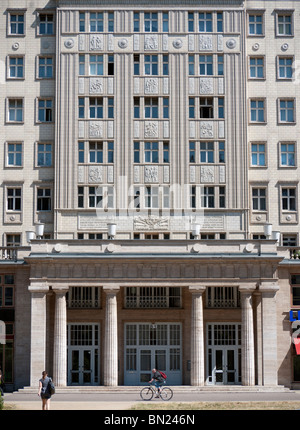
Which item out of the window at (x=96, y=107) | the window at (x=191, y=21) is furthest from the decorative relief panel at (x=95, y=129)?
the window at (x=191, y=21)

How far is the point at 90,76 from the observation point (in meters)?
59.7

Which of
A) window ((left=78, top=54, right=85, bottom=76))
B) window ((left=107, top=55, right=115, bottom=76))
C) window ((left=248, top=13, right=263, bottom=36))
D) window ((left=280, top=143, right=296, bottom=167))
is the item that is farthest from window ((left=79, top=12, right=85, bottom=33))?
window ((left=280, top=143, right=296, bottom=167))

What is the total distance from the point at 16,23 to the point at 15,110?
725 centimetres

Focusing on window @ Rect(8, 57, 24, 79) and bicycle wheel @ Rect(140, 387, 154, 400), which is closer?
bicycle wheel @ Rect(140, 387, 154, 400)

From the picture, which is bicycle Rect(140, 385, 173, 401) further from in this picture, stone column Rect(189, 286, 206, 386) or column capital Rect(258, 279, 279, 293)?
column capital Rect(258, 279, 279, 293)

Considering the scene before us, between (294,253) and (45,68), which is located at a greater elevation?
(45,68)

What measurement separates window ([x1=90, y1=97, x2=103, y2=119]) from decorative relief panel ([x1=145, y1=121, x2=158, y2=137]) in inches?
149

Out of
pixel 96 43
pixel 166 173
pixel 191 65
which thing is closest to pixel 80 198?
pixel 166 173

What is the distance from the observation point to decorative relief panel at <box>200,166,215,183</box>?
58.9 meters

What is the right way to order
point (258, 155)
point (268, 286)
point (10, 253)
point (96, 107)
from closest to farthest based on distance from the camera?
point (268, 286)
point (10, 253)
point (96, 107)
point (258, 155)

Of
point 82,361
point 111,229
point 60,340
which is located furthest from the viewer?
point 82,361

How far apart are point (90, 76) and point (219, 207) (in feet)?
47.7

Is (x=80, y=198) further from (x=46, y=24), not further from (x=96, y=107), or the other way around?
(x=46, y=24)

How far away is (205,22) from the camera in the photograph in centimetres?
6022
